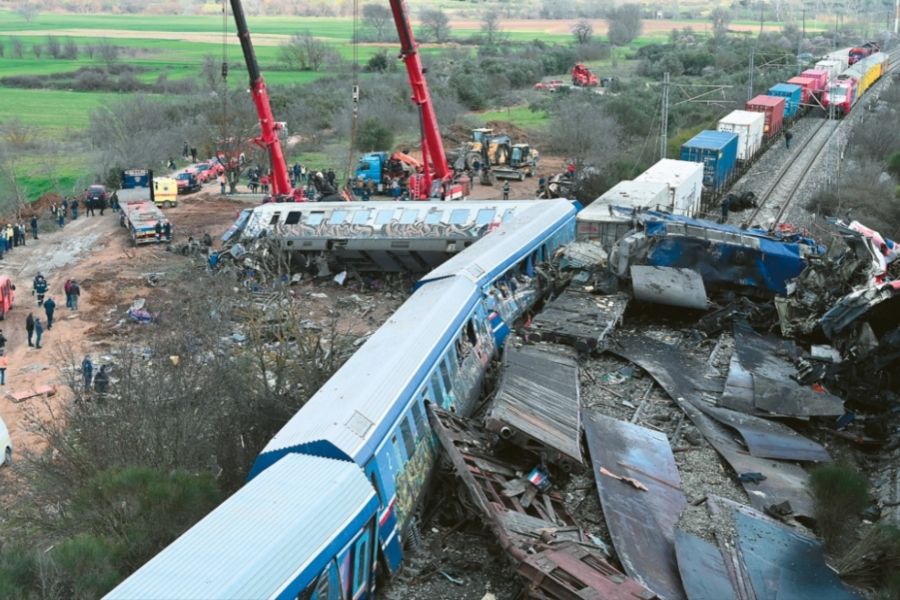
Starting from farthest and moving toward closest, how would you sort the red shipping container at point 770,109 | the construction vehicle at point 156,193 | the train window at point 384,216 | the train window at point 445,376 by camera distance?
the red shipping container at point 770,109 → the construction vehicle at point 156,193 → the train window at point 384,216 → the train window at point 445,376

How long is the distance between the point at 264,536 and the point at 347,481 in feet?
4.71

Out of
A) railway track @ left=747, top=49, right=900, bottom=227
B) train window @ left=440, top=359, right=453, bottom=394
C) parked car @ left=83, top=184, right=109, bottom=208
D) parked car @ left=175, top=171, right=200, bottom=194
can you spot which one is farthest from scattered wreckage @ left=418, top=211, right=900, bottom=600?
parked car @ left=175, top=171, right=200, bottom=194

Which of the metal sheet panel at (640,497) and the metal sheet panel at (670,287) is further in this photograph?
the metal sheet panel at (670,287)

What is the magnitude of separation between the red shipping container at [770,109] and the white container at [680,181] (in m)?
15.5

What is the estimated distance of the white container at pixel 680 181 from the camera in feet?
98.1

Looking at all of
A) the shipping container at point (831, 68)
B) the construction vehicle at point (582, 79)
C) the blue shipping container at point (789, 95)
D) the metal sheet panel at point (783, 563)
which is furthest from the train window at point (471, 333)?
the construction vehicle at point (582, 79)

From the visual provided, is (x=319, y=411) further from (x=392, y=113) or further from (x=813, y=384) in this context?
(x=392, y=113)

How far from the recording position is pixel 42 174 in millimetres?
57469

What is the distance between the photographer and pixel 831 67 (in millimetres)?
62625

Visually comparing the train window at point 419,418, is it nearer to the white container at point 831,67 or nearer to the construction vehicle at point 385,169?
the construction vehicle at point 385,169

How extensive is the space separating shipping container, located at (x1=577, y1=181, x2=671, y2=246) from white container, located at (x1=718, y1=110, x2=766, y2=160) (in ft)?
48.1

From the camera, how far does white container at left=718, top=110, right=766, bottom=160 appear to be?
41500 mm

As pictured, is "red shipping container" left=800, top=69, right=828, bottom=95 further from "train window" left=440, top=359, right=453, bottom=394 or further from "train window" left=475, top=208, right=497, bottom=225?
"train window" left=440, top=359, right=453, bottom=394

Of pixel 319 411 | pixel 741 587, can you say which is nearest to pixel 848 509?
pixel 741 587
